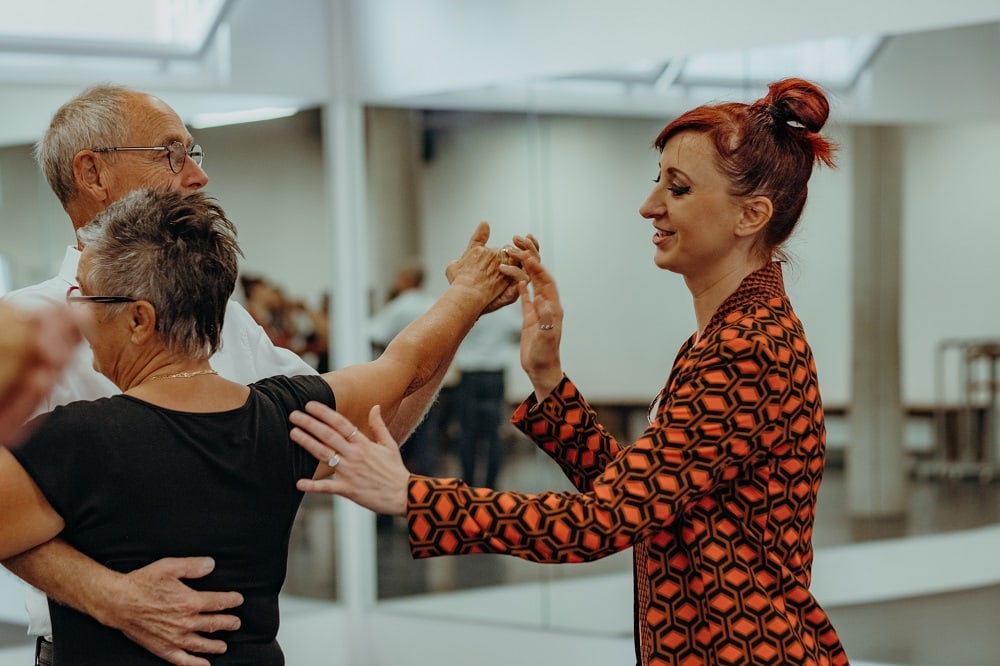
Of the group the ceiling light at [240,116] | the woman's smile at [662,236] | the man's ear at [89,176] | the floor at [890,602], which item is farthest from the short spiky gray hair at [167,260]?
the ceiling light at [240,116]

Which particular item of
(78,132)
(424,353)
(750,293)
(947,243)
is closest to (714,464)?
(750,293)

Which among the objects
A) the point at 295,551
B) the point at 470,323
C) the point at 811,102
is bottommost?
the point at 295,551

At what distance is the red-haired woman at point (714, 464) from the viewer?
1878 mm

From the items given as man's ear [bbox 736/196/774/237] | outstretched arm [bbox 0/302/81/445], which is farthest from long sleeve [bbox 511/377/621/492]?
outstretched arm [bbox 0/302/81/445]

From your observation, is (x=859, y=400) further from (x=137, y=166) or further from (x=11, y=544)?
(x=11, y=544)

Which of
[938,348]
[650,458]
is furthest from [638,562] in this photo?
[938,348]

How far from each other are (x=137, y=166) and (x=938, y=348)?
299 cm

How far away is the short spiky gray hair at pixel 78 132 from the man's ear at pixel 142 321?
0.67 m

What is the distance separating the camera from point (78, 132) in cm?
245

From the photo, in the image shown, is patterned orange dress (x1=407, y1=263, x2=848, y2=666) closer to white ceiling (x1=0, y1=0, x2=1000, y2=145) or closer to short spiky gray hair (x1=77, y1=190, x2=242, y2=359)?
short spiky gray hair (x1=77, y1=190, x2=242, y2=359)

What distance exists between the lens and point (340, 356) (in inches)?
225

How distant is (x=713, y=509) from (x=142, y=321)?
3.02 ft

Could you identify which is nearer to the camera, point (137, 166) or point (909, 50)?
point (137, 166)

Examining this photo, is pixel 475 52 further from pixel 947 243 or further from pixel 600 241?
pixel 947 243
